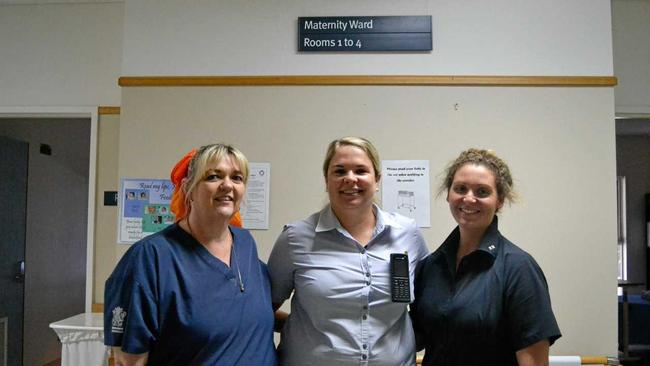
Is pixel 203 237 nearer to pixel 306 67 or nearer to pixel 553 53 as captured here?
pixel 306 67

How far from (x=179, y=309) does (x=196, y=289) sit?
7 centimetres

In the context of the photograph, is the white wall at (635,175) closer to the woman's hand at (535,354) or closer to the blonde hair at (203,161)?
the woman's hand at (535,354)

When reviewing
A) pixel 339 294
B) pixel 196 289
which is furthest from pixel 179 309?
pixel 339 294

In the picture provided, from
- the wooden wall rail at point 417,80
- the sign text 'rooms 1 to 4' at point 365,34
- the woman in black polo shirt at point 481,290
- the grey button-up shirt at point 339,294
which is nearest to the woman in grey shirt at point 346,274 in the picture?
the grey button-up shirt at point 339,294

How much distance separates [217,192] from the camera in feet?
4.23

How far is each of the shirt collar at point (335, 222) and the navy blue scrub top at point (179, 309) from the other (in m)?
0.35

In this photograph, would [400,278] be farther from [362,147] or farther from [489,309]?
[362,147]

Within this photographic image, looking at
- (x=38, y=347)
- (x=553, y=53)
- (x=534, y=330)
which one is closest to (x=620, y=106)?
(x=553, y=53)

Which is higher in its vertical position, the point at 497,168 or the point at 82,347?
the point at 497,168

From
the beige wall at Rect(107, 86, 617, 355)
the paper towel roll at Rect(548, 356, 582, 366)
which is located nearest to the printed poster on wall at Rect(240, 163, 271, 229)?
the beige wall at Rect(107, 86, 617, 355)

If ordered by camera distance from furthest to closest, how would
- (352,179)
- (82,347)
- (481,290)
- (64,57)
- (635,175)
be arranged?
1. (635,175)
2. (64,57)
3. (82,347)
4. (352,179)
5. (481,290)

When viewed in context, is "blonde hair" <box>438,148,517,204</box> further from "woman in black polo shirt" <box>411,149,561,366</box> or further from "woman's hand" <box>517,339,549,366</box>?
"woman's hand" <box>517,339,549,366</box>

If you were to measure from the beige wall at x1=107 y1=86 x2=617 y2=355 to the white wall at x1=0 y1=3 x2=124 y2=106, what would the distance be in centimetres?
73

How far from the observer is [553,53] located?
7.73 ft
